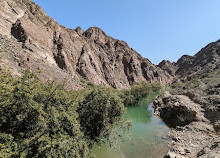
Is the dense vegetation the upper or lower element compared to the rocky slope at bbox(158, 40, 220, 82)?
lower

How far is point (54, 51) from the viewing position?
109 feet

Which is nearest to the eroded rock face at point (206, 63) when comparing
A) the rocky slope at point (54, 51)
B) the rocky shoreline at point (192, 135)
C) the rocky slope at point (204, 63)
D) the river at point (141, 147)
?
the rocky slope at point (204, 63)

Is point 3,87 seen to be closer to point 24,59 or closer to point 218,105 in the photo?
point 24,59

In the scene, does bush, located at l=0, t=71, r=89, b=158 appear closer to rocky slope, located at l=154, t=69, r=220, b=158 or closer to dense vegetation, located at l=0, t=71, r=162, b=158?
dense vegetation, located at l=0, t=71, r=162, b=158

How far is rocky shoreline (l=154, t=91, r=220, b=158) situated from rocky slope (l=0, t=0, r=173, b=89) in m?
11.6

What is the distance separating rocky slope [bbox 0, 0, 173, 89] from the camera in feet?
64.5

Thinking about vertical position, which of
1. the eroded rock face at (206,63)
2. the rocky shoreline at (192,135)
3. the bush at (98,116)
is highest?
the eroded rock face at (206,63)

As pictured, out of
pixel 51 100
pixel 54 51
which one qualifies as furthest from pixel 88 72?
pixel 51 100

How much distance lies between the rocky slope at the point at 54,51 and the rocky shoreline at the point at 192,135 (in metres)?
11.6

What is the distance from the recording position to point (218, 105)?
1359cm

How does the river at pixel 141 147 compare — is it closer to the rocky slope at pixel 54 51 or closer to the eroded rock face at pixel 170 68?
the rocky slope at pixel 54 51

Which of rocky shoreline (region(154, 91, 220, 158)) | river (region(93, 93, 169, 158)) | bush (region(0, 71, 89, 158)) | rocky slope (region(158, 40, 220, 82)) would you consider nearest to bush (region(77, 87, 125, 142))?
river (region(93, 93, 169, 158))

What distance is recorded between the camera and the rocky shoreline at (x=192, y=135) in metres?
7.35

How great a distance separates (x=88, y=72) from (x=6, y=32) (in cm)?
2340
